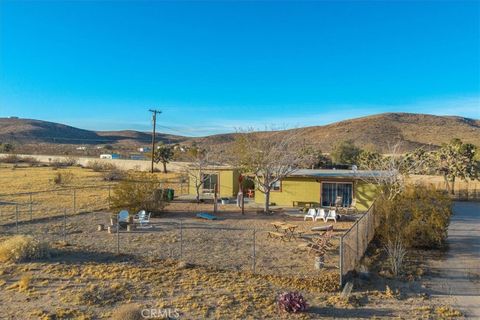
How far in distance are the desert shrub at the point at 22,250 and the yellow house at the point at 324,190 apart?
15.3m

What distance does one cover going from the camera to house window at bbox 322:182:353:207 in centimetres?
2393

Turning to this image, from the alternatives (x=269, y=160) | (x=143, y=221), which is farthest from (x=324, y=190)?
(x=143, y=221)

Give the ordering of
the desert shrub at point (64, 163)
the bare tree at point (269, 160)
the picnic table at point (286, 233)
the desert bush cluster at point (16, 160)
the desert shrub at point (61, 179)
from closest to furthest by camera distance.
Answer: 1. the picnic table at point (286, 233)
2. the bare tree at point (269, 160)
3. the desert shrub at point (61, 179)
4. the desert shrub at point (64, 163)
5. the desert bush cluster at point (16, 160)

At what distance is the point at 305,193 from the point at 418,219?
10.5 meters

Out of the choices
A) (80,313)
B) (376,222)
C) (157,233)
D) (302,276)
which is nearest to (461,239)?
(376,222)

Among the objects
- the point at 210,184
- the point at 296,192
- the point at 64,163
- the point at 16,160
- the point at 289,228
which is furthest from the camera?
the point at 16,160

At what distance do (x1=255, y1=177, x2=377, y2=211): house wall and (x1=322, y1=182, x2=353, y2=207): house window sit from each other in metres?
0.31

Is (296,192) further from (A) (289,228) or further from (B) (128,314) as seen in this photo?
(B) (128,314)

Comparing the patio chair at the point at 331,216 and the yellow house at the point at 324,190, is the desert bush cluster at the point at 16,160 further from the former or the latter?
the patio chair at the point at 331,216

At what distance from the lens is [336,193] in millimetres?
24188

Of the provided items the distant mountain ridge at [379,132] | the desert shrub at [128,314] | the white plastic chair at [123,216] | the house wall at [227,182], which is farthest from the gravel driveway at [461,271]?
the distant mountain ridge at [379,132]

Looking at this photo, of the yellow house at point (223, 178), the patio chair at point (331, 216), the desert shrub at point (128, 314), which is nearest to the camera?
the desert shrub at point (128, 314)

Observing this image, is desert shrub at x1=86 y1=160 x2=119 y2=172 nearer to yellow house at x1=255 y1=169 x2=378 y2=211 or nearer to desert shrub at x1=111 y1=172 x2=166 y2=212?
desert shrub at x1=111 y1=172 x2=166 y2=212

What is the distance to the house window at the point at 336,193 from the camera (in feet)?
78.5
